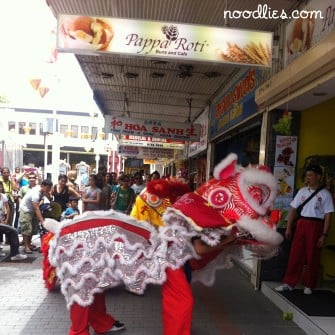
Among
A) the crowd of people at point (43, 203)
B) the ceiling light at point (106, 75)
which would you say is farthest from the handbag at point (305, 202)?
the ceiling light at point (106, 75)

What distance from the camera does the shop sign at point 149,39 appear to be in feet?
14.1

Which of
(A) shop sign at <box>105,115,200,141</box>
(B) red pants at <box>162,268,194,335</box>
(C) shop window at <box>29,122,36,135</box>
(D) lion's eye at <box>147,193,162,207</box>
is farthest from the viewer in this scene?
(C) shop window at <box>29,122,36,135</box>

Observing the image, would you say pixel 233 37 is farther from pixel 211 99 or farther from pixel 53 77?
pixel 53 77

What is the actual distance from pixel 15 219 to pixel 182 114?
695 cm

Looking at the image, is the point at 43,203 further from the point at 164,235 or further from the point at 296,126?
the point at 164,235

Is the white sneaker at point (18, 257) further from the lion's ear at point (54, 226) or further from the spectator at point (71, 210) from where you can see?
the lion's ear at point (54, 226)

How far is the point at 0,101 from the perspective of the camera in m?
23.2

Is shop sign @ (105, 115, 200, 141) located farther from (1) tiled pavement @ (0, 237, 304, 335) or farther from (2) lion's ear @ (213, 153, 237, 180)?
(2) lion's ear @ (213, 153, 237, 180)

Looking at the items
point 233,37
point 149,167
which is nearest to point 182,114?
point 233,37

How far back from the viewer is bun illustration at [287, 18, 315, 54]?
467 centimetres

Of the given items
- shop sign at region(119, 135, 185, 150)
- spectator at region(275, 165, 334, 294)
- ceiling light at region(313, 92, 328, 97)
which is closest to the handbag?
spectator at region(275, 165, 334, 294)

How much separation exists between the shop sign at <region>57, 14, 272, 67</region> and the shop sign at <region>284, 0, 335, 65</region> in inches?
28.4

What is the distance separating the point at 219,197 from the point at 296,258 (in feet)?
9.19

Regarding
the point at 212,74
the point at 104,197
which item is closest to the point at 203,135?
the point at 212,74
